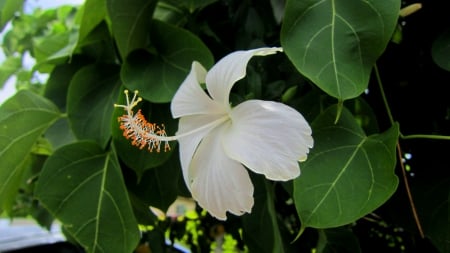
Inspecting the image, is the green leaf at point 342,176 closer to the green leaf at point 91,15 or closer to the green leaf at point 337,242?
the green leaf at point 337,242

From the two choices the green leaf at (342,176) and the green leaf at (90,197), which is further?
the green leaf at (90,197)

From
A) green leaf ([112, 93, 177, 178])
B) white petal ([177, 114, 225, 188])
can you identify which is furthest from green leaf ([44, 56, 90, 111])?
white petal ([177, 114, 225, 188])

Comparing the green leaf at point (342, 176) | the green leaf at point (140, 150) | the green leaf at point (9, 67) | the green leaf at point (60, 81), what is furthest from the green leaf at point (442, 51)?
the green leaf at point (9, 67)

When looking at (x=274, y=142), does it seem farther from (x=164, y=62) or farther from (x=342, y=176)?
(x=164, y=62)

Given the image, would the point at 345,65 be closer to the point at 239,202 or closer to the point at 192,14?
the point at 239,202

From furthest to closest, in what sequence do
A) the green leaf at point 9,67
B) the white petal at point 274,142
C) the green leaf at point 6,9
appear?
the green leaf at point 9,67, the green leaf at point 6,9, the white petal at point 274,142

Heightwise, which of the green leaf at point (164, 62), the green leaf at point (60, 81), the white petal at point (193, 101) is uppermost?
the white petal at point (193, 101)
